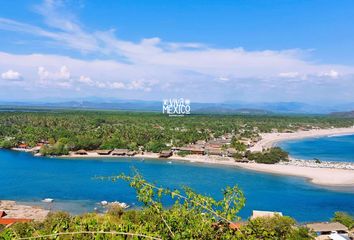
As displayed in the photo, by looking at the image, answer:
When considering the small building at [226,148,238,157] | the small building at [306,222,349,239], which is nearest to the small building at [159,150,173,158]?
the small building at [226,148,238,157]

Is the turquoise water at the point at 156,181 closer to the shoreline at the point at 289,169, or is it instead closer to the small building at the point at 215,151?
the shoreline at the point at 289,169

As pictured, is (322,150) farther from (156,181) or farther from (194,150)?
(156,181)

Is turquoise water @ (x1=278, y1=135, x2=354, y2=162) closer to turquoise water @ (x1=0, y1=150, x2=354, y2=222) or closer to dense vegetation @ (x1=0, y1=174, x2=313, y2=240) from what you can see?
turquoise water @ (x1=0, y1=150, x2=354, y2=222)

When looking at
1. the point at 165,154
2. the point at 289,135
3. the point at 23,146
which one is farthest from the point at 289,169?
the point at 289,135

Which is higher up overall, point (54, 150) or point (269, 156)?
point (269, 156)

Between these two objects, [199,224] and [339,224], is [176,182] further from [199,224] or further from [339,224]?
[199,224]

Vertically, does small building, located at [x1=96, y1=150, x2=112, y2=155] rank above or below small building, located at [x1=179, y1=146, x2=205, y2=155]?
below

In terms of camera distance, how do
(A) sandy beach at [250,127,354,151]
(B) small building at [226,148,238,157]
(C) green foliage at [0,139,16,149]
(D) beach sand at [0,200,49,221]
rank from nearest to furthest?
(D) beach sand at [0,200,49,221] < (B) small building at [226,148,238,157] < (C) green foliage at [0,139,16,149] < (A) sandy beach at [250,127,354,151]

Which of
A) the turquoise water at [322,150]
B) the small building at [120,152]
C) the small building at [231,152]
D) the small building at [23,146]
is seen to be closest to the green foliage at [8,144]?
the small building at [23,146]

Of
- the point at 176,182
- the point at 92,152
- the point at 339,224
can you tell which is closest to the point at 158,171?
the point at 176,182
